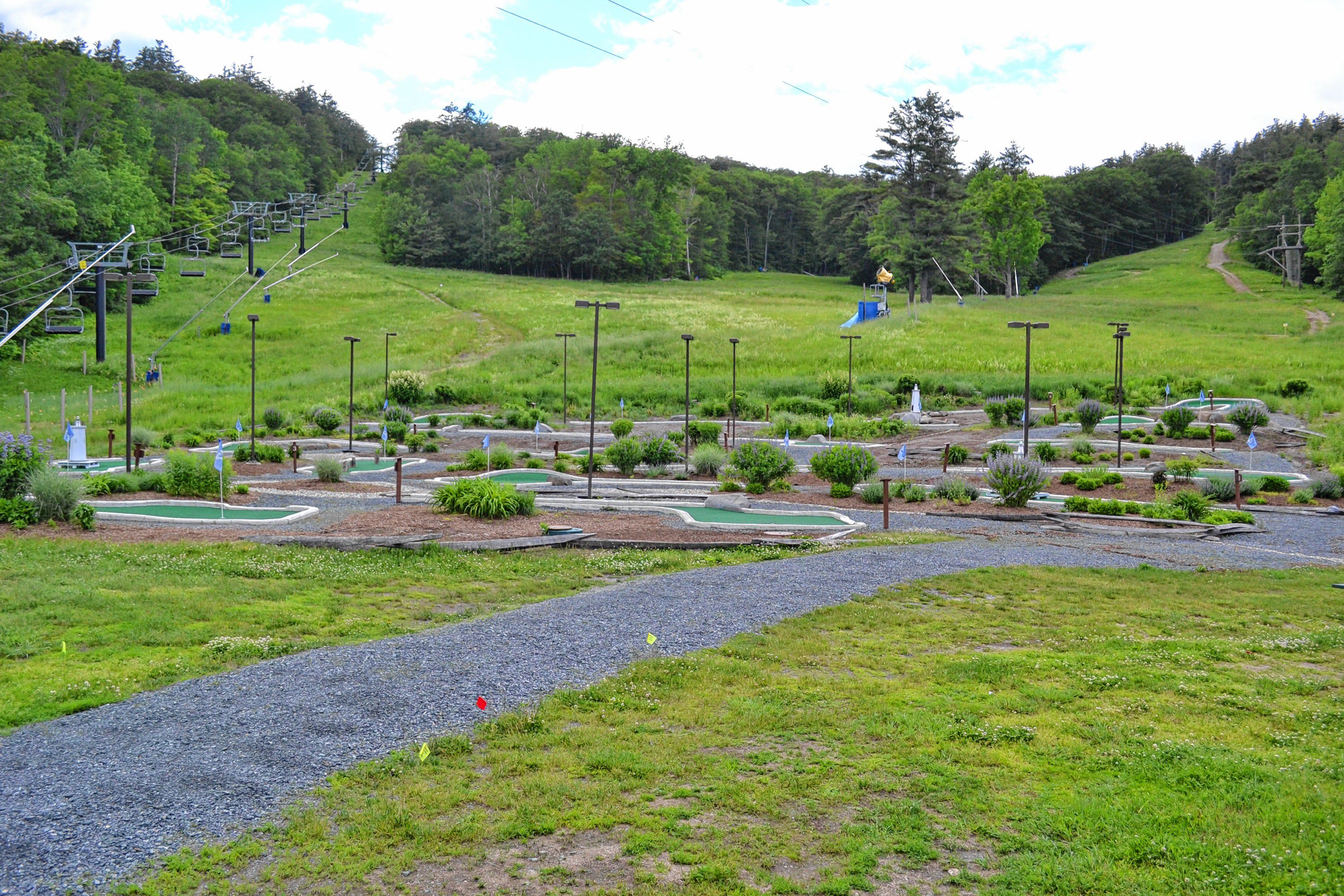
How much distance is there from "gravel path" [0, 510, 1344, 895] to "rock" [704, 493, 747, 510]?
5996 millimetres

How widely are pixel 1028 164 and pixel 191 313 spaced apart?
3992 inches

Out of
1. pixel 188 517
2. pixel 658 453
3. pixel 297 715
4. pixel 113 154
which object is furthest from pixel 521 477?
pixel 113 154

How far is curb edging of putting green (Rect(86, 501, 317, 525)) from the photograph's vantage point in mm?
16188

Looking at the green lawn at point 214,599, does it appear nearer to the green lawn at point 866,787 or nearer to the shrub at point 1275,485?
the green lawn at point 866,787

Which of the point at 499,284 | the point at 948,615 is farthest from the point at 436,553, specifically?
the point at 499,284

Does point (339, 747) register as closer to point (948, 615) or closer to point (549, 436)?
point (948, 615)

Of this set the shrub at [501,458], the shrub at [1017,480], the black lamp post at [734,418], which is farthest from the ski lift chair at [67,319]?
the shrub at [1017,480]

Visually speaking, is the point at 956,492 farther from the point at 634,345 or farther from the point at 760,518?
the point at 634,345

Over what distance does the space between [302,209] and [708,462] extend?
69389mm

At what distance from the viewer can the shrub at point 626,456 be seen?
24922 mm

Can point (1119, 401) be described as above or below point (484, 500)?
above

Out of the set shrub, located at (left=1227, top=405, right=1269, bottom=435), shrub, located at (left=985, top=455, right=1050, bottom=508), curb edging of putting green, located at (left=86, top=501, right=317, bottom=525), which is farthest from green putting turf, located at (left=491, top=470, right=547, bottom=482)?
shrub, located at (left=1227, top=405, right=1269, bottom=435)

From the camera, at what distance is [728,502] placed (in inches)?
749

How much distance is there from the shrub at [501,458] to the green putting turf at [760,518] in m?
8.84
